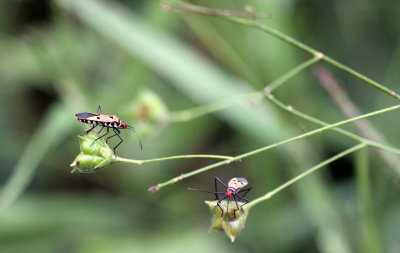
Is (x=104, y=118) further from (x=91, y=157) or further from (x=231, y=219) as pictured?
(x=231, y=219)

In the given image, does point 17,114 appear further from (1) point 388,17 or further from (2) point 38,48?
(1) point 388,17

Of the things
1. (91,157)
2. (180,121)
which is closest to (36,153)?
(180,121)

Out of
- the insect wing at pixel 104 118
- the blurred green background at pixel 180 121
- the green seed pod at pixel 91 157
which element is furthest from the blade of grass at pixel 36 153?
the green seed pod at pixel 91 157

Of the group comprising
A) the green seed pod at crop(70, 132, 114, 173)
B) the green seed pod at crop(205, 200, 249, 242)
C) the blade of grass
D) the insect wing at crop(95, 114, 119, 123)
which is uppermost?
the blade of grass

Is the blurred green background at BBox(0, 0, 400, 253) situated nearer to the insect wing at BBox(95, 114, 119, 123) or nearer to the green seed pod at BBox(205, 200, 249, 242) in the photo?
the insect wing at BBox(95, 114, 119, 123)

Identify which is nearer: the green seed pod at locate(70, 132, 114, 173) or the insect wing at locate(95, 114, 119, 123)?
the green seed pod at locate(70, 132, 114, 173)

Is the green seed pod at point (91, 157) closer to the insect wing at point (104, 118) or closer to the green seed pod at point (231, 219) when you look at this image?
the insect wing at point (104, 118)

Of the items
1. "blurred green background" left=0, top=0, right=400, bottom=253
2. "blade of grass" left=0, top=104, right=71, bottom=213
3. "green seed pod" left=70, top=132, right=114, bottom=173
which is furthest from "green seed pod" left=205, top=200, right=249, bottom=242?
"blade of grass" left=0, top=104, right=71, bottom=213

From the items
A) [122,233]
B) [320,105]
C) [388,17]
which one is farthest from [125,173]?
[388,17]
